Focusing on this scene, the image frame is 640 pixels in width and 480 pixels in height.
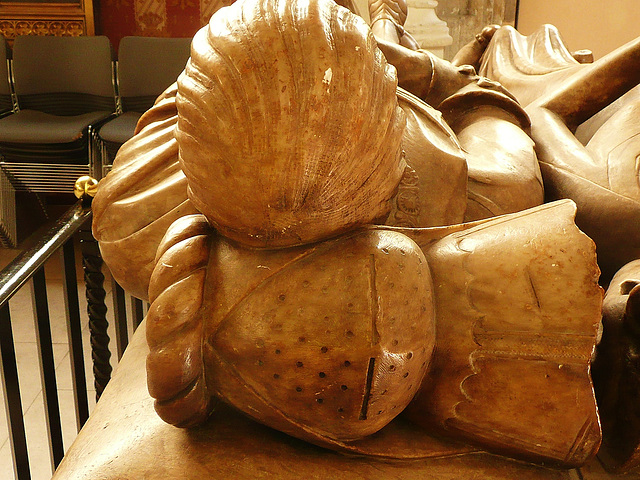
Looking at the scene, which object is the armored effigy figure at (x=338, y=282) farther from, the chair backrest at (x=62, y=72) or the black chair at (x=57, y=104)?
the chair backrest at (x=62, y=72)

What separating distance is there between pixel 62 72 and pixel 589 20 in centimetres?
304

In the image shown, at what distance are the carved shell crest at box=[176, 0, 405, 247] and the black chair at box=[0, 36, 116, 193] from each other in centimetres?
314

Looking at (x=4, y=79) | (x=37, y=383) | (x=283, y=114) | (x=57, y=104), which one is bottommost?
(x=37, y=383)

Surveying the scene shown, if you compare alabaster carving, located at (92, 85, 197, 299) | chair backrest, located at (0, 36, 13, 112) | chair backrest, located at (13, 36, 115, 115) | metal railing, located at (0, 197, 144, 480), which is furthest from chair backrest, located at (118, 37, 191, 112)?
alabaster carving, located at (92, 85, 197, 299)

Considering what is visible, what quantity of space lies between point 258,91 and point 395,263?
0.61ft

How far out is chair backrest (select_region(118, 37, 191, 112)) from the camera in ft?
12.1

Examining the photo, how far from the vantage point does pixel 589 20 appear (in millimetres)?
3041

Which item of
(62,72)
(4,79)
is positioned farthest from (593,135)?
(4,79)

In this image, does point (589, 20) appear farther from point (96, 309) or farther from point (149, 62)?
point (96, 309)

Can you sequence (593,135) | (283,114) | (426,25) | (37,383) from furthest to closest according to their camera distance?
(426,25) < (37,383) < (593,135) < (283,114)

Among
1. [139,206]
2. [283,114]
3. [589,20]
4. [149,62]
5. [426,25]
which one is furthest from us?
[149,62]

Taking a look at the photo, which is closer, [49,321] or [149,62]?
[49,321]

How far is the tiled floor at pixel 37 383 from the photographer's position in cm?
184

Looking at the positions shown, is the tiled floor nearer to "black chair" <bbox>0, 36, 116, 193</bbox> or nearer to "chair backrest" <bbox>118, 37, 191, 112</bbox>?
"black chair" <bbox>0, 36, 116, 193</bbox>
